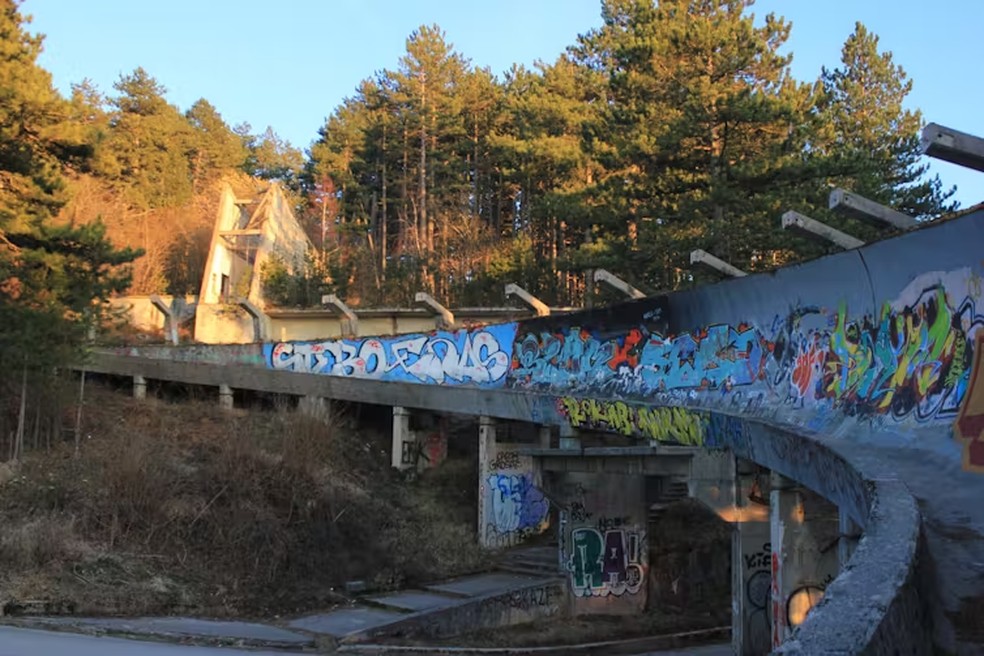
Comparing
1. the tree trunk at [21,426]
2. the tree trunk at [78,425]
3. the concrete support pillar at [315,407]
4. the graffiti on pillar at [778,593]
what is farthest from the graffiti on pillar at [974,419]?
the tree trunk at [21,426]

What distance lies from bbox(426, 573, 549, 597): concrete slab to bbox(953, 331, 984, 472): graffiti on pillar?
1210 cm

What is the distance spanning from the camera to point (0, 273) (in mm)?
17766

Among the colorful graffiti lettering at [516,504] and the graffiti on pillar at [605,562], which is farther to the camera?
the colorful graffiti lettering at [516,504]

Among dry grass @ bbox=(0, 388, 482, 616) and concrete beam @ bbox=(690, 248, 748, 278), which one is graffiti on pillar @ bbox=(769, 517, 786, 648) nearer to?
concrete beam @ bbox=(690, 248, 748, 278)

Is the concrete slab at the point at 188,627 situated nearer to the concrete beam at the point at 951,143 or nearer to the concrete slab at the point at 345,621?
the concrete slab at the point at 345,621

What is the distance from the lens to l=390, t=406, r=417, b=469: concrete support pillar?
24984 mm

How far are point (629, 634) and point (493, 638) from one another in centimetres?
328

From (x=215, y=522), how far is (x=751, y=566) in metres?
11.4

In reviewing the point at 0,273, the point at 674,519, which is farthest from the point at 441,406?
the point at 0,273

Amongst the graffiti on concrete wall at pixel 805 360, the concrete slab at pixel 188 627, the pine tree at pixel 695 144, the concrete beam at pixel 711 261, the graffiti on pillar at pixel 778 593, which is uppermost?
Result: the pine tree at pixel 695 144

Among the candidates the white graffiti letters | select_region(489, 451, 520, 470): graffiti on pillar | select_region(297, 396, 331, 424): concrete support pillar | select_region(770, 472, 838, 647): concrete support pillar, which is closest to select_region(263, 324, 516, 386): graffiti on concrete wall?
the white graffiti letters

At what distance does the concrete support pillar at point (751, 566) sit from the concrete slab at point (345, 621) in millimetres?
6280

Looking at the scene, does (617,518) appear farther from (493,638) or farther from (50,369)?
(50,369)

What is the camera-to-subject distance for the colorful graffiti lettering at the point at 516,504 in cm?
2295
